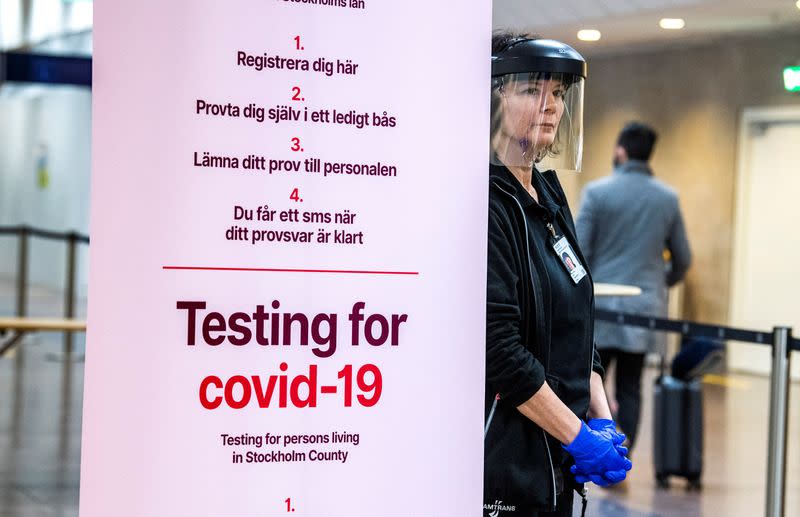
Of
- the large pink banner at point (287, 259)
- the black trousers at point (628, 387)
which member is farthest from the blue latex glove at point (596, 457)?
the black trousers at point (628, 387)

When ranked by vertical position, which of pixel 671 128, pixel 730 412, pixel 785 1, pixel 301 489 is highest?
pixel 785 1

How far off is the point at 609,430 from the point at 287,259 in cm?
80

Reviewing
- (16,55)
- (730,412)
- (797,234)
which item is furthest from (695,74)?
(16,55)

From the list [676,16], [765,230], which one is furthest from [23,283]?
[765,230]

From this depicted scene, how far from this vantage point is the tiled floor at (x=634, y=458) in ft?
18.1

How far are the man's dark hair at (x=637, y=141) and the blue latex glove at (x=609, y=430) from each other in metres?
3.97

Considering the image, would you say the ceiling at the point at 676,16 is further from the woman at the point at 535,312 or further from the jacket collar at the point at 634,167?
the woman at the point at 535,312

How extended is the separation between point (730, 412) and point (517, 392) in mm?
7028

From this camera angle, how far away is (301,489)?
1.97m

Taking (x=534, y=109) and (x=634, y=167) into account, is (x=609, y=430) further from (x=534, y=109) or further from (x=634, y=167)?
(x=634, y=167)

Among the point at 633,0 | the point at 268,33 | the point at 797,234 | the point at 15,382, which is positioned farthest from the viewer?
the point at 797,234

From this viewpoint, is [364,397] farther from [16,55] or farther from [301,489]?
[16,55]

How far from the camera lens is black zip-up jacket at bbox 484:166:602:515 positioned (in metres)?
2.18

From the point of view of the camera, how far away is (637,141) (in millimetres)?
6164
